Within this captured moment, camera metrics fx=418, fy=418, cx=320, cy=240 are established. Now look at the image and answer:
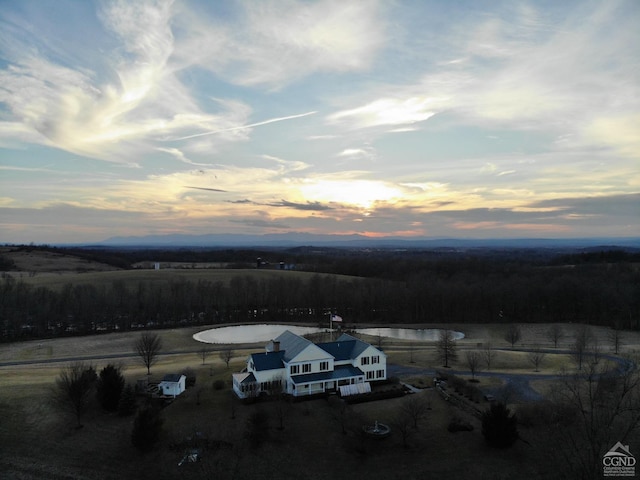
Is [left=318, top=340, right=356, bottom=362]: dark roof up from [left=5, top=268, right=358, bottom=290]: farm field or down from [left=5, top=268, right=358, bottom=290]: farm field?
down

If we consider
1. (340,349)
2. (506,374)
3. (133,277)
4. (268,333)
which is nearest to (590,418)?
(506,374)

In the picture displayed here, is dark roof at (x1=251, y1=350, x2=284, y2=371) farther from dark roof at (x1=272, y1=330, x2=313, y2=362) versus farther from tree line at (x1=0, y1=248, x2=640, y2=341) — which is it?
tree line at (x1=0, y1=248, x2=640, y2=341)

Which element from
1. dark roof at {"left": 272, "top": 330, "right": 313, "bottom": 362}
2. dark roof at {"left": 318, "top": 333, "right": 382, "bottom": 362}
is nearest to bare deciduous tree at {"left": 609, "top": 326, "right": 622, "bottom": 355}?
dark roof at {"left": 318, "top": 333, "right": 382, "bottom": 362}

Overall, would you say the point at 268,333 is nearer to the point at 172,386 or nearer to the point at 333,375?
the point at 172,386

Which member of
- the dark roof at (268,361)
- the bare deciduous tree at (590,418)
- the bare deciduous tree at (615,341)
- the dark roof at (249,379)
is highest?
the dark roof at (268,361)

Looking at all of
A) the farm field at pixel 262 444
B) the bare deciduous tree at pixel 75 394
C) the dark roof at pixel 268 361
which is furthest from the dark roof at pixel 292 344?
the bare deciduous tree at pixel 75 394

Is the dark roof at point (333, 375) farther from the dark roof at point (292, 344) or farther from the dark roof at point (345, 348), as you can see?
the dark roof at point (292, 344)
